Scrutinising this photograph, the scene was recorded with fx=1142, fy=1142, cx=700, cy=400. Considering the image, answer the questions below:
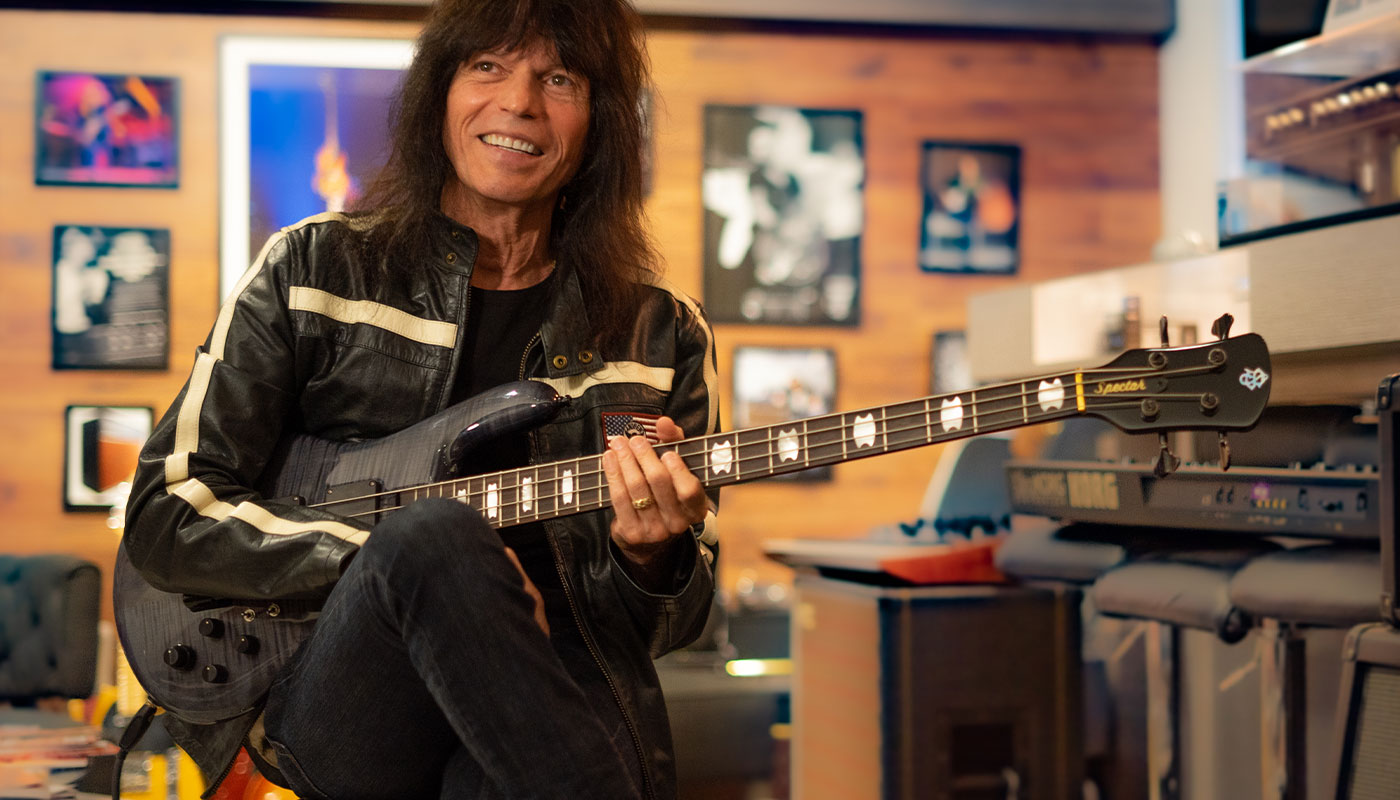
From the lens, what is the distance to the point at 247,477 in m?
1.44

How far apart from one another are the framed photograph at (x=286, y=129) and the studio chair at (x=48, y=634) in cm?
101

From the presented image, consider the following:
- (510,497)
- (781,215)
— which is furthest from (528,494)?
(781,215)

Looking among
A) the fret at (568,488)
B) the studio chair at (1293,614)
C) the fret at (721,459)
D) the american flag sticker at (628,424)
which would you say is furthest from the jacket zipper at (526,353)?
the studio chair at (1293,614)

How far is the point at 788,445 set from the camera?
1.34 m

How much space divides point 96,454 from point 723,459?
2.78 metres

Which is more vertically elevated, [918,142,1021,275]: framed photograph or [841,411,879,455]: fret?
[918,142,1021,275]: framed photograph

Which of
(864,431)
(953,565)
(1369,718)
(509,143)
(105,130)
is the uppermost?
(105,130)

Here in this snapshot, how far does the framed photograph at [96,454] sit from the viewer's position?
3.43 m

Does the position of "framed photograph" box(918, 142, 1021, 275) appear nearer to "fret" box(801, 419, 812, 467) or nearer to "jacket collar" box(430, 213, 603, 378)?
"jacket collar" box(430, 213, 603, 378)

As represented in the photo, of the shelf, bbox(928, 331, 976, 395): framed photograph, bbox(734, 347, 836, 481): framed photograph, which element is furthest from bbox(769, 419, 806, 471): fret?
bbox(928, 331, 976, 395): framed photograph

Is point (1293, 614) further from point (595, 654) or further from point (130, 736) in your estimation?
point (130, 736)

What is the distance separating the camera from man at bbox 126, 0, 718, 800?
112 cm

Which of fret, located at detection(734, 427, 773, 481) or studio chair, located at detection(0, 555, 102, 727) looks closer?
fret, located at detection(734, 427, 773, 481)

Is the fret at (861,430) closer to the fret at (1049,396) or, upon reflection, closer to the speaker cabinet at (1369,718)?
the fret at (1049,396)
